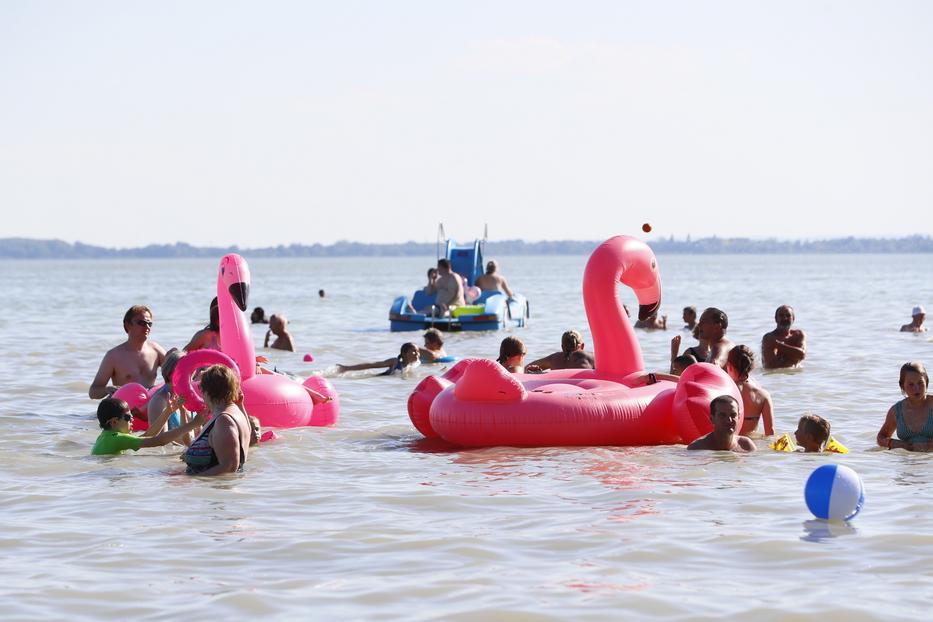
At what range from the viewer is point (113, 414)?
7.52m

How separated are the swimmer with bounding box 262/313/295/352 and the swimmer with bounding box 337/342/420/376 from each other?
3032mm

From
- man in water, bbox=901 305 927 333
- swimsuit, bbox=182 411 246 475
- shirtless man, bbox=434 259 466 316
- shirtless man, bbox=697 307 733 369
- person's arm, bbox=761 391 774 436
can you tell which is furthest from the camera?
shirtless man, bbox=434 259 466 316

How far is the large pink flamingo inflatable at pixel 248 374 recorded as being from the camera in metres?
8.62

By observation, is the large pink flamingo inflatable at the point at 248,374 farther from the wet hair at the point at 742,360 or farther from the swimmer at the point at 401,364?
the swimmer at the point at 401,364

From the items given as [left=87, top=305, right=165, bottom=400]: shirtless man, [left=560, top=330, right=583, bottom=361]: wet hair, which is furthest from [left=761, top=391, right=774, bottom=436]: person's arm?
[left=87, top=305, right=165, bottom=400]: shirtless man

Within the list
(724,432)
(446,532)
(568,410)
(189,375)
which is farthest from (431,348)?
(446,532)

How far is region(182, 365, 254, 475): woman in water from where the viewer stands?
6699 millimetres

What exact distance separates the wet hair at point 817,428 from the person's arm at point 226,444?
340cm

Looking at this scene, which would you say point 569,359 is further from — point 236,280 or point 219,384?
point 219,384

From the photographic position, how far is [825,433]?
7.71 metres

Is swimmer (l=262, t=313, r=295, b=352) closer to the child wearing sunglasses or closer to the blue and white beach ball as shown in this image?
the child wearing sunglasses

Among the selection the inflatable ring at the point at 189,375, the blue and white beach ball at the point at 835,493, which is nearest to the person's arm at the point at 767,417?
the blue and white beach ball at the point at 835,493

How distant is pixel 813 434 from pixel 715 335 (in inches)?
64.6

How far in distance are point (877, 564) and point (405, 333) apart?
594 inches
